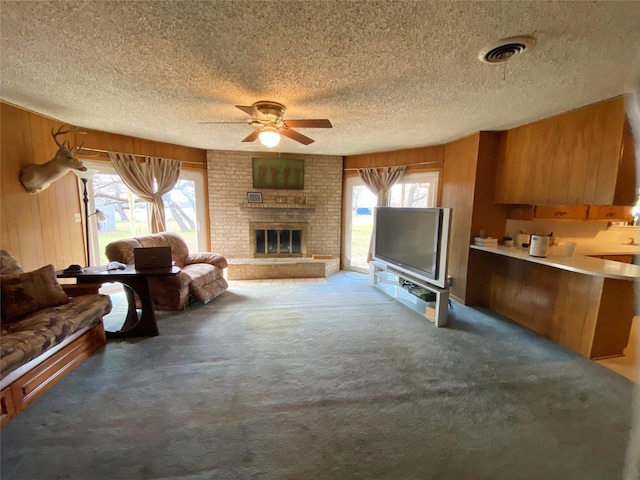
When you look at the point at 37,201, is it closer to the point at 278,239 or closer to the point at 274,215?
the point at 274,215

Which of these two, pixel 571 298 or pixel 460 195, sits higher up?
pixel 460 195

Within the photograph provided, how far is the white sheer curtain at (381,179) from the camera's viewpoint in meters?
4.79

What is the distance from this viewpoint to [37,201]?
3.09 metres

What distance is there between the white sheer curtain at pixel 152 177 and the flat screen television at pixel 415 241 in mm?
3417

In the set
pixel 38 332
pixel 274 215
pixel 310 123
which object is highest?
pixel 310 123

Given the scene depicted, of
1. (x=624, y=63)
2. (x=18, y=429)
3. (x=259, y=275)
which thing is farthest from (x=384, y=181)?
(x=18, y=429)

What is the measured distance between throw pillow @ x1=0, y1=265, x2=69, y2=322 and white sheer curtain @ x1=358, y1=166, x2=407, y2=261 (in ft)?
13.7

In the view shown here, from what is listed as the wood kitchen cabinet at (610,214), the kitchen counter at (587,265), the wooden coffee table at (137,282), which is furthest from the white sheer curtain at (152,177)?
the wood kitchen cabinet at (610,214)

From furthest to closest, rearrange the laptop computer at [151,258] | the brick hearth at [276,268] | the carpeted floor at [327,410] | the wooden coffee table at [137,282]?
the brick hearth at [276,268] → the laptop computer at [151,258] → the wooden coffee table at [137,282] → the carpeted floor at [327,410]

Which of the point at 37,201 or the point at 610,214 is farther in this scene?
the point at 610,214

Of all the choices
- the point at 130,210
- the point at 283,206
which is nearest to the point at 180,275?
the point at 130,210

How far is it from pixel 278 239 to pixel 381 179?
2.27 m

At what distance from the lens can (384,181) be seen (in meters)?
4.90

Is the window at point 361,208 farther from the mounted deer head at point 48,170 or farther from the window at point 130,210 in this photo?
the mounted deer head at point 48,170
